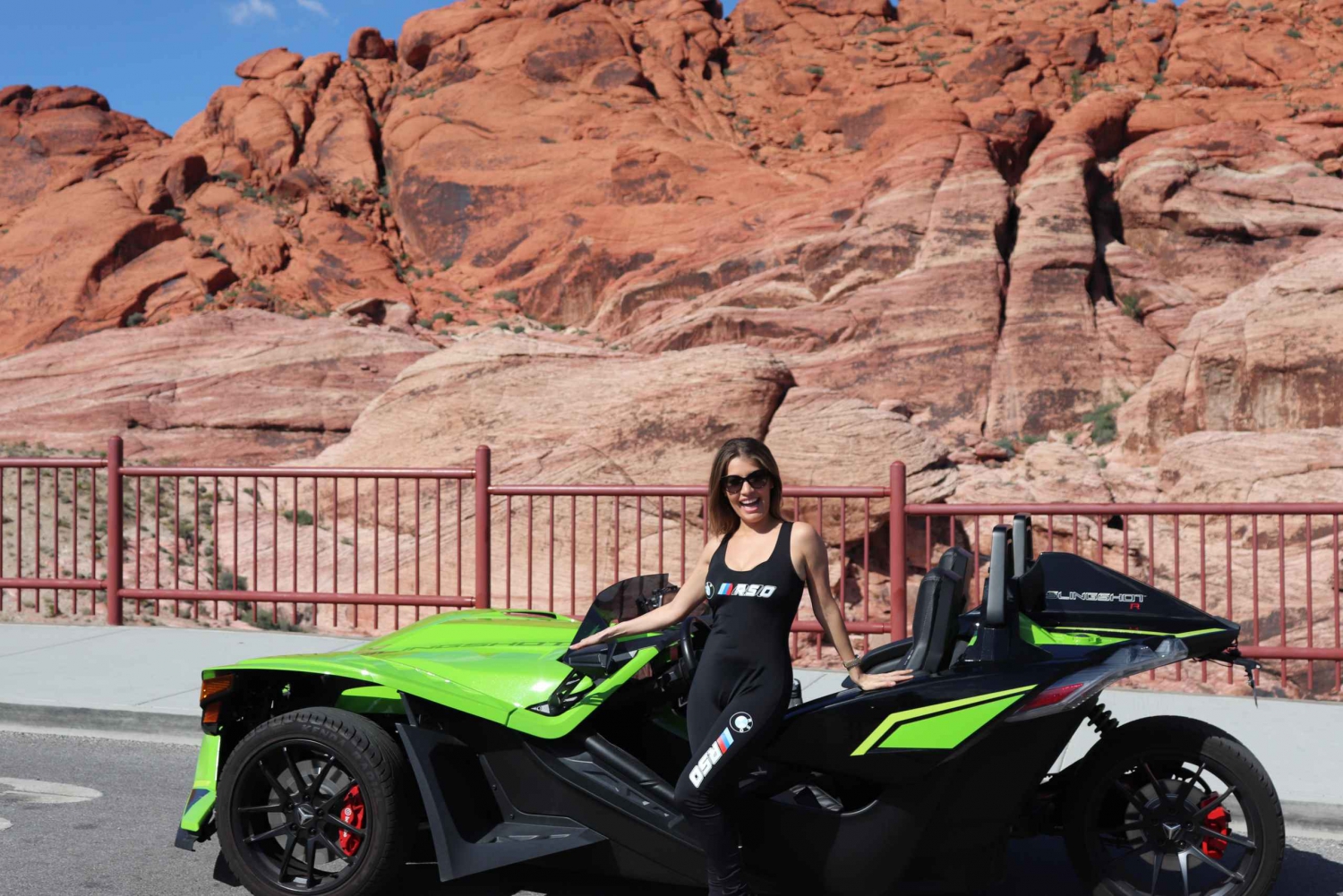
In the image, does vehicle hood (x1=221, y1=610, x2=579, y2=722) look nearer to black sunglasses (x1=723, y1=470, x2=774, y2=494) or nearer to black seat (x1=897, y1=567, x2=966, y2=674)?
black sunglasses (x1=723, y1=470, x2=774, y2=494)

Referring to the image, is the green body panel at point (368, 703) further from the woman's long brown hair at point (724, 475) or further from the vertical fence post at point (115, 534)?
the vertical fence post at point (115, 534)

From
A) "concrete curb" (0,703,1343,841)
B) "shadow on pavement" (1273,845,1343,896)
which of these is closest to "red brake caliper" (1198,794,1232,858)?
"shadow on pavement" (1273,845,1343,896)

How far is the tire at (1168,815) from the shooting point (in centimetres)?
336

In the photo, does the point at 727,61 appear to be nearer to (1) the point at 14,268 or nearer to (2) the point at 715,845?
(1) the point at 14,268

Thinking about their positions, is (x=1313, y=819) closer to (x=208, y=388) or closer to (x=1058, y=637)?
(x=1058, y=637)

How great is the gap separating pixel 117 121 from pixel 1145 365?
39.4m

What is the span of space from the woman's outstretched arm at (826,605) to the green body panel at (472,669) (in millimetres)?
547

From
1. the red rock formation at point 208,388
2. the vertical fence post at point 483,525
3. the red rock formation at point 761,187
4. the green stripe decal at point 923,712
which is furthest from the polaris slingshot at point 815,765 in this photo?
the red rock formation at point 208,388

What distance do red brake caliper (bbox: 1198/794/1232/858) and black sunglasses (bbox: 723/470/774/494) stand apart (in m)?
1.71

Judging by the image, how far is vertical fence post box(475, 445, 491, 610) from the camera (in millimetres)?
8180

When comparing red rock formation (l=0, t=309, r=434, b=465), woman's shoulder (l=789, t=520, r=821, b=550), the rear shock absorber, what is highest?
red rock formation (l=0, t=309, r=434, b=465)

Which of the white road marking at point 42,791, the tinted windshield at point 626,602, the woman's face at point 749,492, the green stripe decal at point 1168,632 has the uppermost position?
the woman's face at point 749,492

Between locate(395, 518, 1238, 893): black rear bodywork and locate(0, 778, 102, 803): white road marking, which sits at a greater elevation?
locate(395, 518, 1238, 893): black rear bodywork

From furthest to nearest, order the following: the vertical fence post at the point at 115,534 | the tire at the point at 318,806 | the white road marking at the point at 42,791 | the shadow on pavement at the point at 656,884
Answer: the vertical fence post at the point at 115,534 → the white road marking at the point at 42,791 → the shadow on pavement at the point at 656,884 → the tire at the point at 318,806
